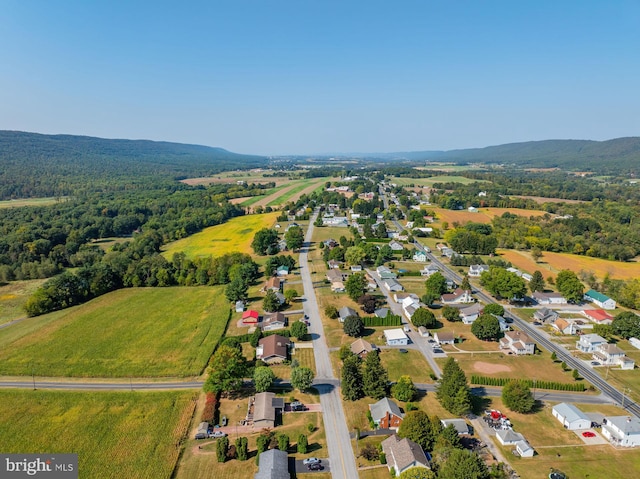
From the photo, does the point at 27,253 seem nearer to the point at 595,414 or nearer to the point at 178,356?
the point at 178,356

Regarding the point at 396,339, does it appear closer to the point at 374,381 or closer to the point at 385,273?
the point at 374,381

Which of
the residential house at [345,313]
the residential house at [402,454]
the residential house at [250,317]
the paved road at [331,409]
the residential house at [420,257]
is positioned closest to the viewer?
the residential house at [402,454]

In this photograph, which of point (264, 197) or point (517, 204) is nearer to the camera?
point (517, 204)

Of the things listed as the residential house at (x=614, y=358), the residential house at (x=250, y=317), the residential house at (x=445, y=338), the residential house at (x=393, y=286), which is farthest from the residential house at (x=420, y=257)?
the residential house at (x=250, y=317)

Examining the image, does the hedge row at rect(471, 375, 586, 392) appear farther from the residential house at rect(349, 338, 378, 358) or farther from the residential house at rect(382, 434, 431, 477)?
the residential house at rect(382, 434, 431, 477)

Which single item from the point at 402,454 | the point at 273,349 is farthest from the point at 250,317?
the point at 402,454

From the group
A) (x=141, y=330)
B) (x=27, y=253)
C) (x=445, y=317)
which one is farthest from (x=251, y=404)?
(x=27, y=253)

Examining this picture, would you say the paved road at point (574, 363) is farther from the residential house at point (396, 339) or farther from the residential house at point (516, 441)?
the residential house at point (396, 339)
